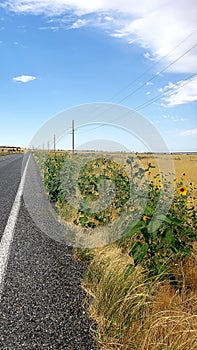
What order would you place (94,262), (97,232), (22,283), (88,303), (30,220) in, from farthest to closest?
(30,220) < (97,232) < (94,262) < (22,283) < (88,303)

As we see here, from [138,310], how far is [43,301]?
928mm

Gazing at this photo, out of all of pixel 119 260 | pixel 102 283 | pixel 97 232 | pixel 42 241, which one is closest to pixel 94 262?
pixel 119 260

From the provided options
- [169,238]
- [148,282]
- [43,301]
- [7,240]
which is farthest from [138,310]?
[7,240]

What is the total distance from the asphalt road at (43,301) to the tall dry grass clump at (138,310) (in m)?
0.15

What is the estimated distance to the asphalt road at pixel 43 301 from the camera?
268 centimetres

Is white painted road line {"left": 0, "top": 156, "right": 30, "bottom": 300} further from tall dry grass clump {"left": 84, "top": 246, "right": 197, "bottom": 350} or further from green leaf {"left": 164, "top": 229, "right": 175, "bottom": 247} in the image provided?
green leaf {"left": 164, "top": 229, "right": 175, "bottom": 247}

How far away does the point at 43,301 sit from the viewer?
129 inches

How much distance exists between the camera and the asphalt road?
268 cm

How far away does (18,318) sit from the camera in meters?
2.97

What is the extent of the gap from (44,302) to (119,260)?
98cm

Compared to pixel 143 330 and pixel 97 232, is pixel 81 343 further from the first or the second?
pixel 97 232

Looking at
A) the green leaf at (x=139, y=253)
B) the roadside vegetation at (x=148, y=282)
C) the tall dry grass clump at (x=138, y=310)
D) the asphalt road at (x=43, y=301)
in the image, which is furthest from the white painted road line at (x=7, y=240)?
the green leaf at (x=139, y=253)

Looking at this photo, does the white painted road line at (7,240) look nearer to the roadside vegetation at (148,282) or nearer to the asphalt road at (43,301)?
the asphalt road at (43,301)

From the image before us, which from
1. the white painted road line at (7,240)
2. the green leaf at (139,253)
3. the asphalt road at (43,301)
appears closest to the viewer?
the asphalt road at (43,301)
